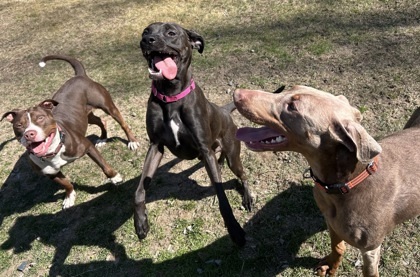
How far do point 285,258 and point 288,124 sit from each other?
183cm

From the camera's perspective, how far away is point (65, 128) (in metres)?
4.91

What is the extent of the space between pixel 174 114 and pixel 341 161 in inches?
70.7

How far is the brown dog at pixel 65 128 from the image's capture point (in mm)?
4461

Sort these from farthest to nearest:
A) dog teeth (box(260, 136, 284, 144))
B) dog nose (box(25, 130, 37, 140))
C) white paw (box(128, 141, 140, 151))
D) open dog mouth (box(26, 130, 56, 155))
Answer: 1. white paw (box(128, 141, 140, 151))
2. open dog mouth (box(26, 130, 56, 155))
3. dog nose (box(25, 130, 37, 140))
4. dog teeth (box(260, 136, 284, 144))

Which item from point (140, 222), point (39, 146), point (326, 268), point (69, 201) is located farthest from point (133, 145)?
point (326, 268)

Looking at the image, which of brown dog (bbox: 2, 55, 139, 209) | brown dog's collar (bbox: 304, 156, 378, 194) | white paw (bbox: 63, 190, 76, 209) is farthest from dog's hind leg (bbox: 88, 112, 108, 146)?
brown dog's collar (bbox: 304, 156, 378, 194)

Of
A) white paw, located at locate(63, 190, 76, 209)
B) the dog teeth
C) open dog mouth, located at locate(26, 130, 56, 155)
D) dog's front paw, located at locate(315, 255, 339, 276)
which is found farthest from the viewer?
white paw, located at locate(63, 190, 76, 209)

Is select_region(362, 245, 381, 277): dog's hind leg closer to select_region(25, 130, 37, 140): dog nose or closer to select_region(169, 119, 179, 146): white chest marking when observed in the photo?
select_region(169, 119, 179, 146): white chest marking

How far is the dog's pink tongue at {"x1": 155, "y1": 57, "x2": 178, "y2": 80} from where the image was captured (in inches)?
139

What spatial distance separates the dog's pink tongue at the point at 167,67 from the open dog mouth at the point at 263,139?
979 mm

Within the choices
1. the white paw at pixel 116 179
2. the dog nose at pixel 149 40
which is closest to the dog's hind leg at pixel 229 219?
the dog nose at pixel 149 40

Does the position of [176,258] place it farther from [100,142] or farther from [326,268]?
[100,142]

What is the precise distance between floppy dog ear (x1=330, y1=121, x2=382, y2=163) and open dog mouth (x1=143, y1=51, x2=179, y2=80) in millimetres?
1691

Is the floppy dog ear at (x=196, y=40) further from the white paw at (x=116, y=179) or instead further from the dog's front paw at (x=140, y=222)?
the white paw at (x=116, y=179)
